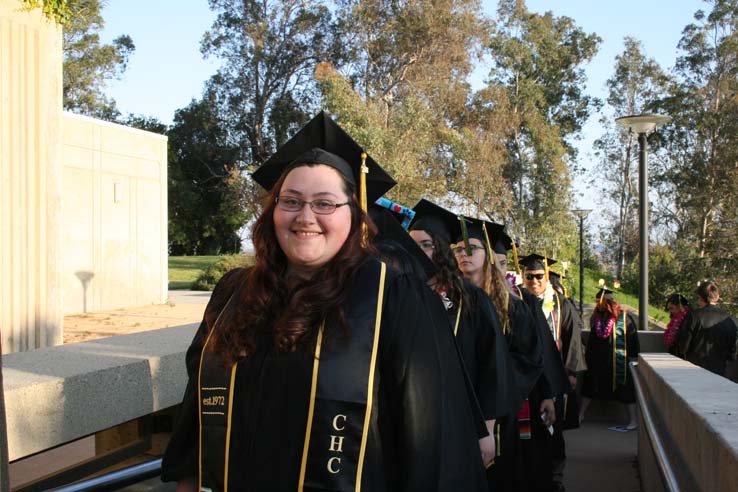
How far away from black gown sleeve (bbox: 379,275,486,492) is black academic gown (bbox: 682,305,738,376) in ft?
25.3

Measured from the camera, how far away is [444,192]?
32.2 m

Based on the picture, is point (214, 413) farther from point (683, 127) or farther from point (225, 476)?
point (683, 127)

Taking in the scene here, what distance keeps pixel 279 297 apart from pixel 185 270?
35925mm

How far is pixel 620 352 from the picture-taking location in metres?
9.30

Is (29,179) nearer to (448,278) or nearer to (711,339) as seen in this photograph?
(448,278)

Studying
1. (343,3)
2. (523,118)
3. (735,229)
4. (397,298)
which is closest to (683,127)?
(523,118)

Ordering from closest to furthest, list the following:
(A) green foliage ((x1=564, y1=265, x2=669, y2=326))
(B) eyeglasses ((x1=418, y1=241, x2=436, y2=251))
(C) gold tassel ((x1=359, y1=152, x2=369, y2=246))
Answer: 1. (C) gold tassel ((x1=359, y1=152, x2=369, y2=246))
2. (B) eyeglasses ((x1=418, y1=241, x2=436, y2=251))
3. (A) green foliage ((x1=564, y1=265, x2=669, y2=326))

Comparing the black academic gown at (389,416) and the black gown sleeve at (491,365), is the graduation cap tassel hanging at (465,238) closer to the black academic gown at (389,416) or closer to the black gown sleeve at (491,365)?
the black gown sleeve at (491,365)

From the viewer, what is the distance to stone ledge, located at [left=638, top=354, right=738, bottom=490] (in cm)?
184

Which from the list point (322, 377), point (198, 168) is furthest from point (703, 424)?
point (198, 168)

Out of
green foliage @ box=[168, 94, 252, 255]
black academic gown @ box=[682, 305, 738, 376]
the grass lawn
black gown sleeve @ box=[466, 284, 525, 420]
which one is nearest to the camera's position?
black gown sleeve @ box=[466, 284, 525, 420]

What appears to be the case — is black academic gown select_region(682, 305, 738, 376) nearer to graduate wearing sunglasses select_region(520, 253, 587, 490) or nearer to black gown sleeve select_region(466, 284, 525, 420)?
graduate wearing sunglasses select_region(520, 253, 587, 490)

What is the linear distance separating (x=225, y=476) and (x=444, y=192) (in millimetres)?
30531

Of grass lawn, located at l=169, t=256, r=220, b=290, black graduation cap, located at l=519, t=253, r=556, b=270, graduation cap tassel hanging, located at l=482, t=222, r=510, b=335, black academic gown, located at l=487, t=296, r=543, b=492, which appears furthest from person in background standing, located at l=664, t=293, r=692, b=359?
grass lawn, located at l=169, t=256, r=220, b=290
